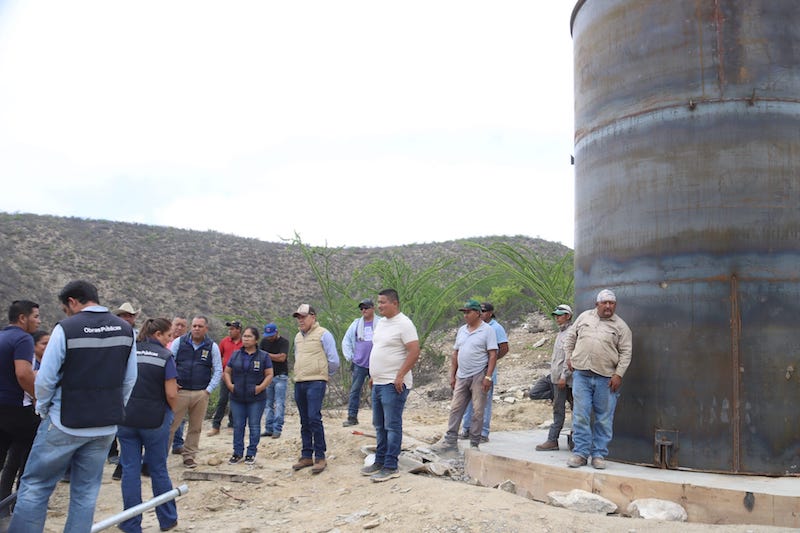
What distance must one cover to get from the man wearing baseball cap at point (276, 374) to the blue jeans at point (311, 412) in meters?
2.45

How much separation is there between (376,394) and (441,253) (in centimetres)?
4135

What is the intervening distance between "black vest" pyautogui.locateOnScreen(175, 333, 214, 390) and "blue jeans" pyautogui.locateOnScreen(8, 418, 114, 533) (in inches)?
142

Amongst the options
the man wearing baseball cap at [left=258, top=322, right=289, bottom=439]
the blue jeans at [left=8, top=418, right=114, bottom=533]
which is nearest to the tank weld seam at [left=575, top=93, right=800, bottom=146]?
the blue jeans at [left=8, top=418, right=114, bottom=533]

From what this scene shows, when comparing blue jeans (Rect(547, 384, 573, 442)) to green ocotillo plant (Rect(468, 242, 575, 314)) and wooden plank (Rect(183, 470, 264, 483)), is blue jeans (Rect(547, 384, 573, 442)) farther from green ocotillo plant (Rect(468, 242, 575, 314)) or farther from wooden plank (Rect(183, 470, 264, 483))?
green ocotillo plant (Rect(468, 242, 575, 314))

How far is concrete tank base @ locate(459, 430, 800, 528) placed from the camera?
205 inches

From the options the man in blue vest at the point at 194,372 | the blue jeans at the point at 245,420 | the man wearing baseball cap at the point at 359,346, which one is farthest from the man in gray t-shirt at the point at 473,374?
the man in blue vest at the point at 194,372

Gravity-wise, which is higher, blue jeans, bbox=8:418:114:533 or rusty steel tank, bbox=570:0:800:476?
rusty steel tank, bbox=570:0:800:476

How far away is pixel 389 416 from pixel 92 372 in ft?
10.2

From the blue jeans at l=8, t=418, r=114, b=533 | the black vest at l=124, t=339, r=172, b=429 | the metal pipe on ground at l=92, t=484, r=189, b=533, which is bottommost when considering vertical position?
the metal pipe on ground at l=92, t=484, r=189, b=533

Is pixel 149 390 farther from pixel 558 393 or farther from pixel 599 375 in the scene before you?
pixel 558 393

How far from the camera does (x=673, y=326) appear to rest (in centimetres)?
637

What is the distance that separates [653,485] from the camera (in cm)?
557

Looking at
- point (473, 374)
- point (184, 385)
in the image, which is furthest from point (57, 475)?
point (473, 374)

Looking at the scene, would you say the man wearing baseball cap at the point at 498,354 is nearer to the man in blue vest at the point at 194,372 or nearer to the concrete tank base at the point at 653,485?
the concrete tank base at the point at 653,485
